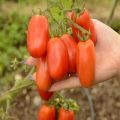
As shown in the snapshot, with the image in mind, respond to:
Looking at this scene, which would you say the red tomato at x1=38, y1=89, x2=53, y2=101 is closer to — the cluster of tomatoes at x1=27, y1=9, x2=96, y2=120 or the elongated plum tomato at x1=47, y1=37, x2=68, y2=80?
the cluster of tomatoes at x1=27, y1=9, x2=96, y2=120

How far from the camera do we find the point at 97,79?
2.30 meters

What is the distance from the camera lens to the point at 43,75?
2137 millimetres

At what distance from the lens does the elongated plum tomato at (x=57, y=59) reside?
2.09 m

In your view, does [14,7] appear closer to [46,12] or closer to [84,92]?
[84,92]

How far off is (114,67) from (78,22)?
33 cm

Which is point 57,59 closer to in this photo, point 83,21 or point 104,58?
point 83,21

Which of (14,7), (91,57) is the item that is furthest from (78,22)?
(14,7)

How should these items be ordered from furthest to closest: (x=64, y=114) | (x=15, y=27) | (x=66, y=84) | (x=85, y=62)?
(x=15, y=27), (x=64, y=114), (x=66, y=84), (x=85, y=62)

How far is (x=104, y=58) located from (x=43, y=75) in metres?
0.37

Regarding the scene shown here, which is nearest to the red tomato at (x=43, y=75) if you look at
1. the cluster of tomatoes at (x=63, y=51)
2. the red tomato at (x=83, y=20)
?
the cluster of tomatoes at (x=63, y=51)

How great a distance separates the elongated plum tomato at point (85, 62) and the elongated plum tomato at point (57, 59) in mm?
61

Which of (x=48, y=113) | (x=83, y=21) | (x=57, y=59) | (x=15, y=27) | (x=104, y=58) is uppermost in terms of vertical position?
(x=83, y=21)

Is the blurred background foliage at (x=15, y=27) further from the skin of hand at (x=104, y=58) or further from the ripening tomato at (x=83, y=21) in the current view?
the ripening tomato at (x=83, y=21)

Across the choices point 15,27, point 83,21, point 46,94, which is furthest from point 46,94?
point 15,27
